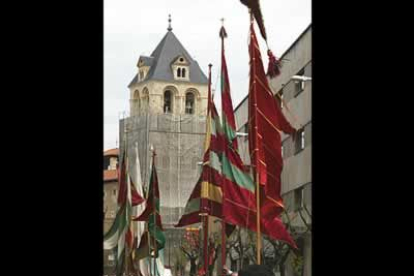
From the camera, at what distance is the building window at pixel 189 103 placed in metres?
56.1

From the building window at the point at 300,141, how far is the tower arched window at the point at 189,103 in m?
34.4

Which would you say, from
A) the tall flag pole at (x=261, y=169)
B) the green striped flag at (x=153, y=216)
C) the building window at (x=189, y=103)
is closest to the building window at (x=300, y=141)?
the green striped flag at (x=153, y=216)

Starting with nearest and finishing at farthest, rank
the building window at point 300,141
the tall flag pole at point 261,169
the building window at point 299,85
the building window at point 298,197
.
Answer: the tall flag pole at point 261,169 → the building window at point 299,85 → the building window at point 300,141 → the building window at point 298,197

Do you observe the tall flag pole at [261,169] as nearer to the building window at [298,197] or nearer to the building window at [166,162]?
the building window at [298,197]

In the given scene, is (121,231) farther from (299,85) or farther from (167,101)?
(167,101)

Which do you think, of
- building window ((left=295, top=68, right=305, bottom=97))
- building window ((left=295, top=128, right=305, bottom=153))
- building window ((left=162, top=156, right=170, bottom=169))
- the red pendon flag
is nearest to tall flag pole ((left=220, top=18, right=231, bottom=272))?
the red pendon flag

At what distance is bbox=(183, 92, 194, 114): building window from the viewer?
56.1 meters

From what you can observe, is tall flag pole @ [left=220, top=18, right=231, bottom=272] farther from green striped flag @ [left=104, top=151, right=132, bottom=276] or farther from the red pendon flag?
green striped flag @ [left=104, top=151, right=132, bottom=276]

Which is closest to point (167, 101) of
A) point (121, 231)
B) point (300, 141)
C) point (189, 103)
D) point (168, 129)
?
point (189, 103)

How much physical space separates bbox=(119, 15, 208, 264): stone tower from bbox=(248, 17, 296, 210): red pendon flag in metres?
26.6
